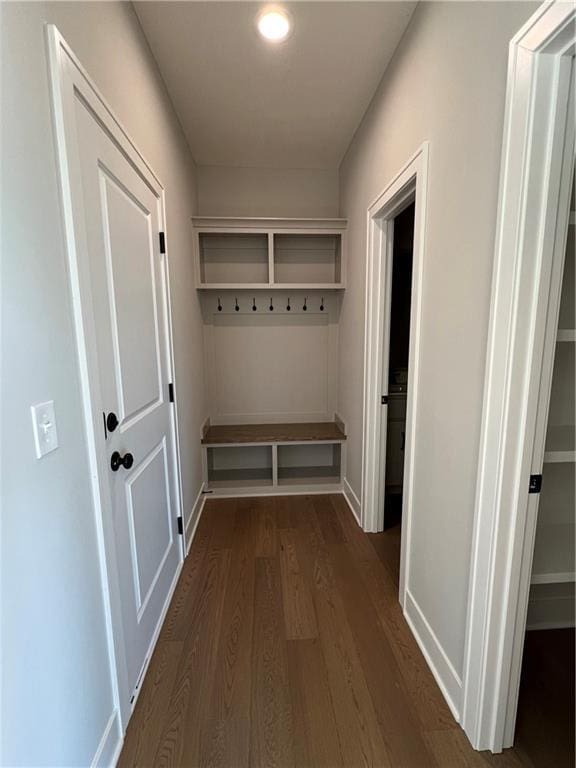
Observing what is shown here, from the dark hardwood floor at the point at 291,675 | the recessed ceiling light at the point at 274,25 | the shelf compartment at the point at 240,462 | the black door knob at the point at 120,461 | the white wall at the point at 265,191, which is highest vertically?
the recessed ceiling light at the point at 274,25

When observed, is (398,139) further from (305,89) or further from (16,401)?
(16,401)

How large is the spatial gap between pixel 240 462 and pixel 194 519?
850 mm

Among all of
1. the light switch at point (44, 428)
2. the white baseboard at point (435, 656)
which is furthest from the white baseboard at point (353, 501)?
the light switch at point (44, 428)

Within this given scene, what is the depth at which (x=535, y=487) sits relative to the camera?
107 cm

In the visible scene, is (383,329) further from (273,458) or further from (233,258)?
(233,258)

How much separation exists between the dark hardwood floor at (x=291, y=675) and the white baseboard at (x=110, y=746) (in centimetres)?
4

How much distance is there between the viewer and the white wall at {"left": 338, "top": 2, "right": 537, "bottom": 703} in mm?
1103

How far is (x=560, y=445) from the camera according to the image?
1.20 metres

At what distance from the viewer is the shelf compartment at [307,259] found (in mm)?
3121

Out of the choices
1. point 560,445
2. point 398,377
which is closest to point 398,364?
point 398,377

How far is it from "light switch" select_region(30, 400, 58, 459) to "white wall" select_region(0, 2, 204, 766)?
0.02 meters

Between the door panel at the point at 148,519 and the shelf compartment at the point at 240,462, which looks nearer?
the door panel at the point at 148,519

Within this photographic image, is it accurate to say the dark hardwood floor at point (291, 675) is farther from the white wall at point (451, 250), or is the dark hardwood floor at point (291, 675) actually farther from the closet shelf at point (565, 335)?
the closet shelf at point (565, 335)

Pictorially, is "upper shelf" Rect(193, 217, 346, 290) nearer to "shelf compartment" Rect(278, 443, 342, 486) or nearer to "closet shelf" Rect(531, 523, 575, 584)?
"shelf compartment" Rect(278, 443, 342, 486)
